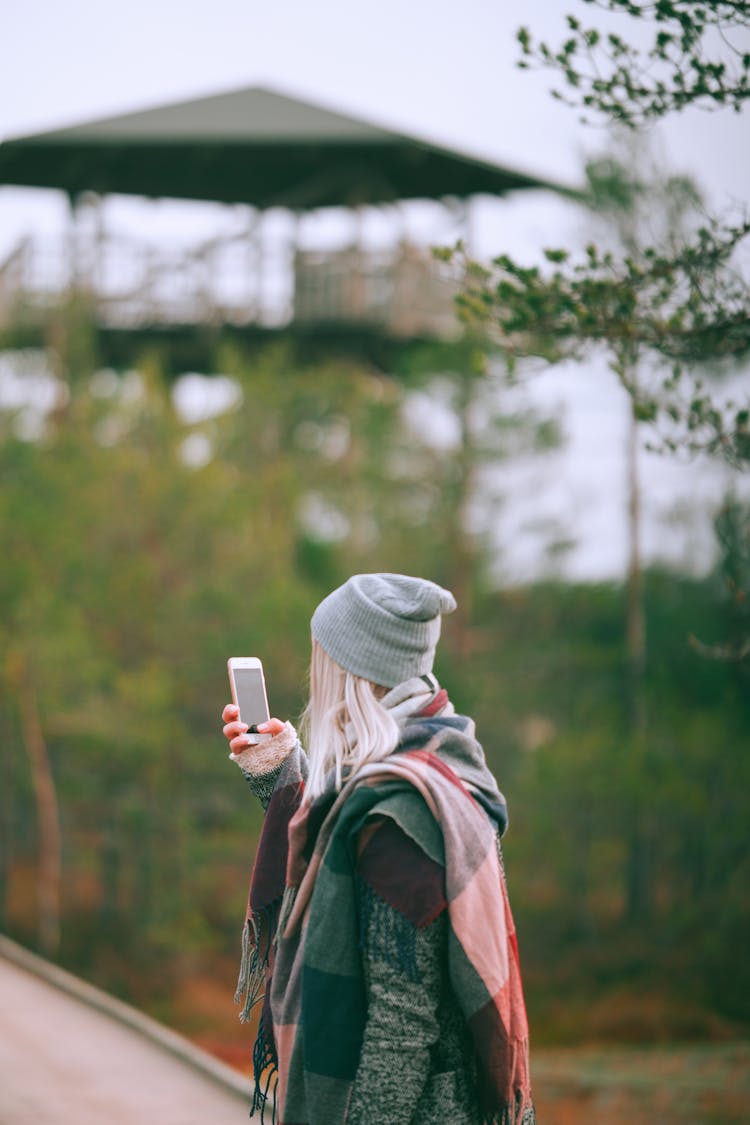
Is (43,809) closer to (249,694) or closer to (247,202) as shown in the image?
(247,202)

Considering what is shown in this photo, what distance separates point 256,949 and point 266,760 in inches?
16.2

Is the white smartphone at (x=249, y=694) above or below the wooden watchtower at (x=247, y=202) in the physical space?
below

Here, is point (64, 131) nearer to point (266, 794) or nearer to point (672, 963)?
point (672, 963)

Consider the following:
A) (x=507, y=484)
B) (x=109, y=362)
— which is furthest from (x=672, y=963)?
(x=109, y=362)

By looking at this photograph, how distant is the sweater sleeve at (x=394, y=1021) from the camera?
216 centimetres

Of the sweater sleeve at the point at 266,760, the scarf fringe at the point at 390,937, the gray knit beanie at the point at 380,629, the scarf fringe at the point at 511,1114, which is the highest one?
the gray knit beanie at the point at 380,629

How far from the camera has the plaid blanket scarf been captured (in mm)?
2201

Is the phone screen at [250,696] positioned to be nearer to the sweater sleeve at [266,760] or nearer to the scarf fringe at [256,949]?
the sweater sleeve at [266,760]

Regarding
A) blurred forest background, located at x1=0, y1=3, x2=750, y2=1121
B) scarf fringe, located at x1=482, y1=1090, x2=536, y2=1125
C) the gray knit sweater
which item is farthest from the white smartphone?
blurred forest background, located at x1=0, y1=3, x2=750, y2=1121

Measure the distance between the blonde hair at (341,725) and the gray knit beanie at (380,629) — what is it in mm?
32

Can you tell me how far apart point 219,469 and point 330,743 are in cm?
1610

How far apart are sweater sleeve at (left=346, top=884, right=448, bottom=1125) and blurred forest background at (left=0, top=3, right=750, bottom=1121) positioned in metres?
14.5

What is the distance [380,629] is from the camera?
2393mm

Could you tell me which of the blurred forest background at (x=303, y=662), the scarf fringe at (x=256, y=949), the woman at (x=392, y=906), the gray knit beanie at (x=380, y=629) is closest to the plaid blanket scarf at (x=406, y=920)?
the woman at (x=392, y=906)
